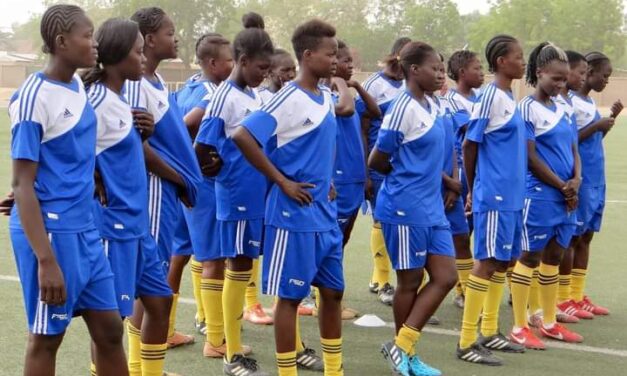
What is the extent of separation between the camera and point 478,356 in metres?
6.25

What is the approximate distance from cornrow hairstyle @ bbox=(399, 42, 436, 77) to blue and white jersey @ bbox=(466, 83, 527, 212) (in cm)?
63

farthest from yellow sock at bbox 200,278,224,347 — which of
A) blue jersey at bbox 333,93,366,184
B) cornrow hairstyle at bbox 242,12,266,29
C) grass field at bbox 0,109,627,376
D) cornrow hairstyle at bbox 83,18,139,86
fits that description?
cornrow hairstyle at bbox 83,18,139,86

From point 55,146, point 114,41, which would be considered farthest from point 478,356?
point 55,146

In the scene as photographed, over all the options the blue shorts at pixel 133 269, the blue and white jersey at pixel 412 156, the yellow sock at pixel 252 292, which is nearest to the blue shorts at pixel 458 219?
the yellow sock at pixel 252 292

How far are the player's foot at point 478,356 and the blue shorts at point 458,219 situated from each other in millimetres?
1361

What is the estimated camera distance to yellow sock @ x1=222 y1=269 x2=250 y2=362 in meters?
5.90

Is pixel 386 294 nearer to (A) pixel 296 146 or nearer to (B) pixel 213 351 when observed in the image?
(B) pixel 213 351

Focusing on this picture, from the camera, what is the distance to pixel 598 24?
70875 millimetres

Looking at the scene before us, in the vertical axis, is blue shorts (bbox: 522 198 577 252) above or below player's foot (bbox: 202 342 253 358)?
above

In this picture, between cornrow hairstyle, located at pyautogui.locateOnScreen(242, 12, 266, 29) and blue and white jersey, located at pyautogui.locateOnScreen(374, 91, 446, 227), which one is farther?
cornrow hairstyle, located at pyautogui.locateOnScreen(242, 12, 266, 29)

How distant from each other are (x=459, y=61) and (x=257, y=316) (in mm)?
2657

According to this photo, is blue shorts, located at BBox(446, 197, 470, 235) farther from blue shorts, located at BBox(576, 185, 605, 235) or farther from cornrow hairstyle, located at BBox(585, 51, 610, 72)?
cornrow hairstyle, located at BBox(585, 51, 610, 72)

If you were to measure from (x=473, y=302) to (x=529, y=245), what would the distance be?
60cm

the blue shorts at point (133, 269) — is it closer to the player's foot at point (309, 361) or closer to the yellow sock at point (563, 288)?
the player's foot at point (309, 361)
